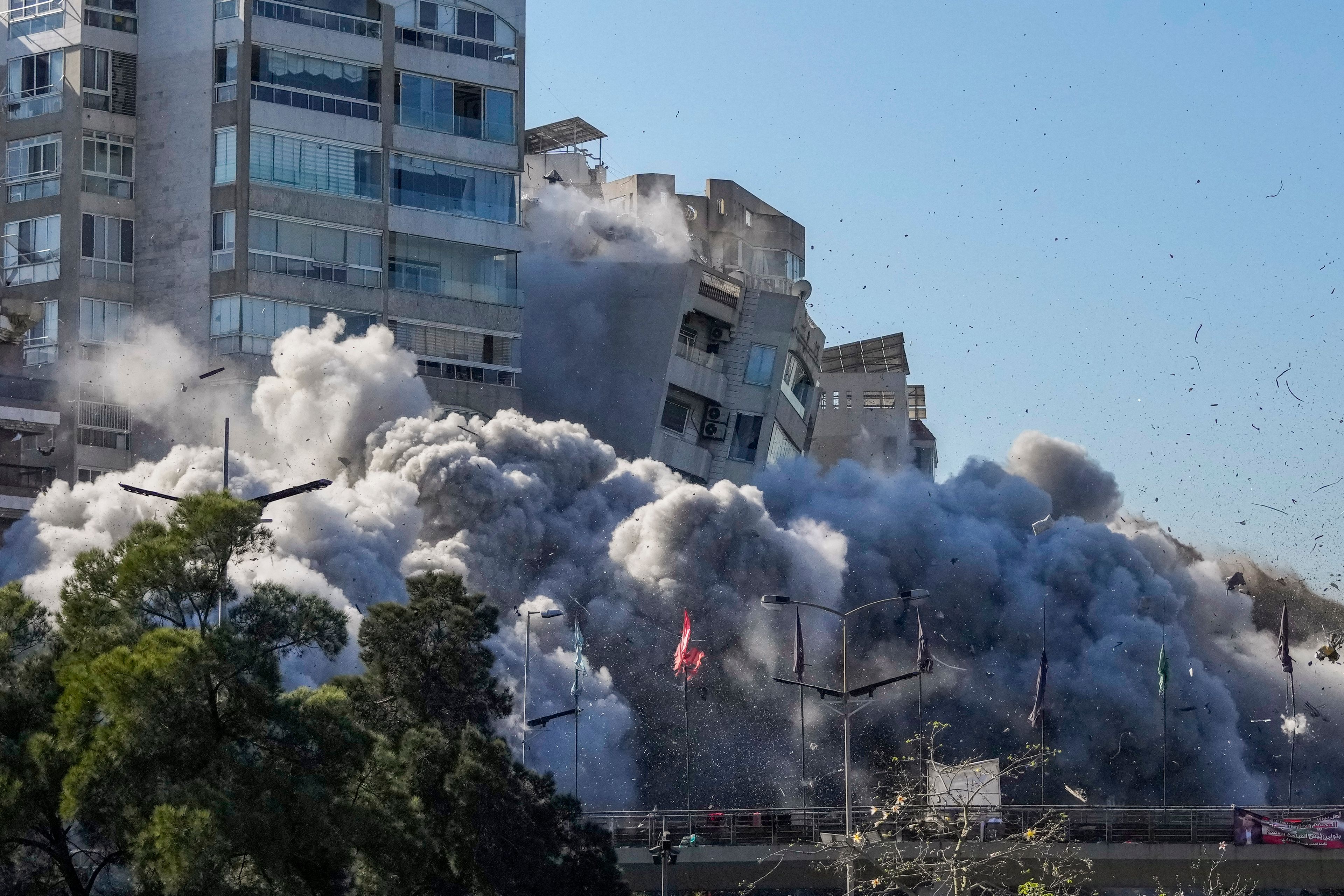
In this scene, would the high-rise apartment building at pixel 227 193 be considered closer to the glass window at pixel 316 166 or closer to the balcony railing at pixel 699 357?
the glass window at pixel 316 166

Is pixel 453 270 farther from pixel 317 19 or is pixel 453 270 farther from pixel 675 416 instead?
pixel 675 416

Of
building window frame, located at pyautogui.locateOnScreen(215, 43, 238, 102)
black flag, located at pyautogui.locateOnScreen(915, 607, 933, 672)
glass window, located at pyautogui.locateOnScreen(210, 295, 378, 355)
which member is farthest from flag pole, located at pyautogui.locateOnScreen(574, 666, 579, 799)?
building window frame, located at pyautogui.locateOnScreen(215, 43, 238, 102)

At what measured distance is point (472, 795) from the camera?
53406 mm

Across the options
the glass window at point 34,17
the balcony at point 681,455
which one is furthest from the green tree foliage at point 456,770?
the balcony at point 681,455

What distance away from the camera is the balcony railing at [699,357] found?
108188 mm

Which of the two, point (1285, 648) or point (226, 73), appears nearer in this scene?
point (1285, 648)

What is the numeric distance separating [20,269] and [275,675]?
176 ft

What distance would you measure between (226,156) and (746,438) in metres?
27.4

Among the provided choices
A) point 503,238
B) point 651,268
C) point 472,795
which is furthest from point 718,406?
point 472,795

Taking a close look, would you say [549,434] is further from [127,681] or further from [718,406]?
[127,681]

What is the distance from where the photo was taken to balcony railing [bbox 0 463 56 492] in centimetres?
9244

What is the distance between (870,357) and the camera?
481 feet

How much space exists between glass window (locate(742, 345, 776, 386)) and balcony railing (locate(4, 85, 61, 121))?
106 feet

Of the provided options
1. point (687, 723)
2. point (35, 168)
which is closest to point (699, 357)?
point (687, 723)
